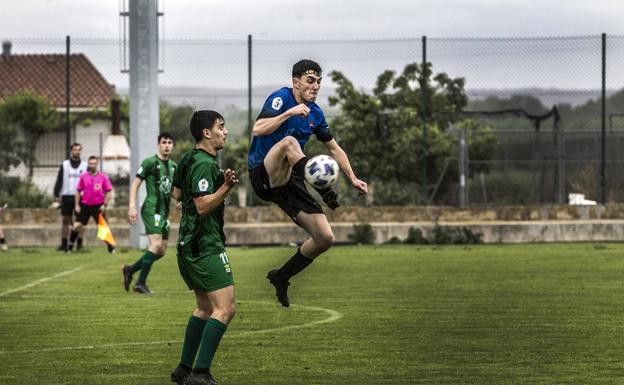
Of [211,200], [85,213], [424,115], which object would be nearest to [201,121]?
[211,200]

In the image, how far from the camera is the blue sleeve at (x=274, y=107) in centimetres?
1236

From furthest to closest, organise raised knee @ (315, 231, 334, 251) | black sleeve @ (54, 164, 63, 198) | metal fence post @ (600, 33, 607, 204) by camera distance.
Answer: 1. metal fence post @ (600, 33, 607, 204)
2. black sleeve @ (54, 164, 63, 198)
3. raised knee @ (315, 231, 334, 251)

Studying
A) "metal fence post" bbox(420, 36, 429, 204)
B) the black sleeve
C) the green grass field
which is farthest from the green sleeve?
"metal fence post" bbox(420, 36, 429, 204)

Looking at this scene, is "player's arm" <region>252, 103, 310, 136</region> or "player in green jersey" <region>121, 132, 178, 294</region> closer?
"player's arm" <region>252, 103, 310, 136</region>

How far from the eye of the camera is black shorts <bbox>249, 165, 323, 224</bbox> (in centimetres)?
1283

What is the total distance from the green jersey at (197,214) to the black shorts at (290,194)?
2725mm

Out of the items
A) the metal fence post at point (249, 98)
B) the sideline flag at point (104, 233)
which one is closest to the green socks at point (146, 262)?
the sideline flag at point (104, 233)

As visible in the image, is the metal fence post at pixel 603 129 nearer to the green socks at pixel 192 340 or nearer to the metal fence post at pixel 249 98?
the metal fence post at pixel 249 98

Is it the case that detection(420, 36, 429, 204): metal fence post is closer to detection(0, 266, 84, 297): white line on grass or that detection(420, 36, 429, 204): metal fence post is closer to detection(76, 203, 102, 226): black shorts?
detection(76, 203, 102, 226): black shorts

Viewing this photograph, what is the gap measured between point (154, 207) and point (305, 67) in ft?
23.3

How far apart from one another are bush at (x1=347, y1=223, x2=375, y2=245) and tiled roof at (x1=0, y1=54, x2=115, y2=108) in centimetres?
1035

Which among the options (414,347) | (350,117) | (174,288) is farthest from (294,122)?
(350,117)

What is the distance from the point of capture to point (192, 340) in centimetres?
1032

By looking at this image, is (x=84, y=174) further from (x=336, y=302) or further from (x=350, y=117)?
(x=336, y=302)
